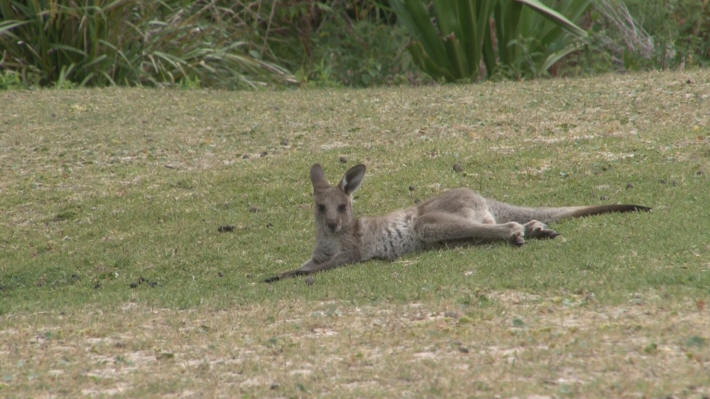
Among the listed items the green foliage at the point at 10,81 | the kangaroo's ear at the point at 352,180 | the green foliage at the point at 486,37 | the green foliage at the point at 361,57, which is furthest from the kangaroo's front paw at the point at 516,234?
the green foliage at the point at 10,81

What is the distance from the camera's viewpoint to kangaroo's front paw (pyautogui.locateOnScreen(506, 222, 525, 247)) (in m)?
6.35

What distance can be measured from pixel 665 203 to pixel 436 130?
3.74 m

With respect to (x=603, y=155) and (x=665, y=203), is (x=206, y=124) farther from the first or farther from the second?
(x=665, y=203)

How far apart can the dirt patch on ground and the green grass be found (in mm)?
460

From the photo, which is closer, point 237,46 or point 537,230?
point 537,230

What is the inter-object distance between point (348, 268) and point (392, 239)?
0.41 meters

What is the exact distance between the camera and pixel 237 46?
638 inches

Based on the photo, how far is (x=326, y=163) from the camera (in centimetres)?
945

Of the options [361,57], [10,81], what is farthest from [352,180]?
[361,57]

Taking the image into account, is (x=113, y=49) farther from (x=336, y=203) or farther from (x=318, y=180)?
(x=336, y=203)

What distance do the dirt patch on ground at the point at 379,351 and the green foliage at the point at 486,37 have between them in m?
8.72

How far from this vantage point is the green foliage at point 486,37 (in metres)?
13.4

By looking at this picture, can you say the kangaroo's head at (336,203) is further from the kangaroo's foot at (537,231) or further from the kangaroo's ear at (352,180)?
the kangaroo's foot at (537,231)

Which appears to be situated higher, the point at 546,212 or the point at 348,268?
the point at 546,212
